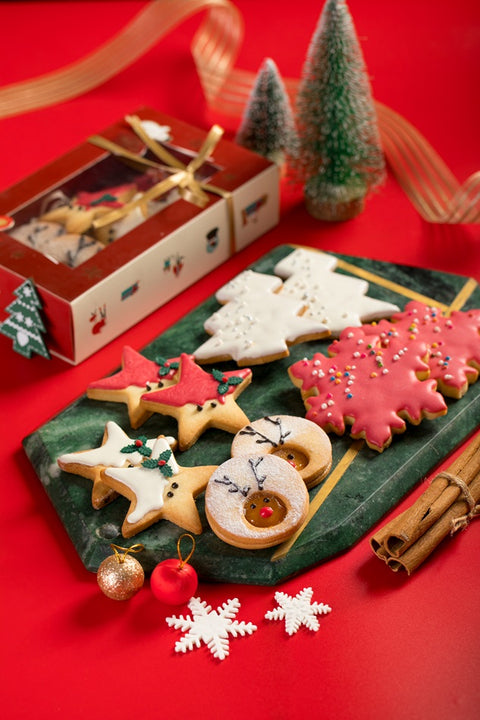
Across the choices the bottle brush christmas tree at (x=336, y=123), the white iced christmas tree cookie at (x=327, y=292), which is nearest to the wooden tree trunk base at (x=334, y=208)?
the bottle brush christmas tree at (x=336, y=123)

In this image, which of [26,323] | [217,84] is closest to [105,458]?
[26,323]

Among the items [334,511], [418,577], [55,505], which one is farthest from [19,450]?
[418,577]

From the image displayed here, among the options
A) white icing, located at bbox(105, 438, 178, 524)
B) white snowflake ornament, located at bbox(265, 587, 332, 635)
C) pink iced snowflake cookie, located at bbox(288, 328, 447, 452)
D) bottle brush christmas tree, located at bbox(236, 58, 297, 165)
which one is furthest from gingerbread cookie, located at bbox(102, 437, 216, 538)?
bottle brush christmas tree, located at bbox(236, 58, 297, 165)

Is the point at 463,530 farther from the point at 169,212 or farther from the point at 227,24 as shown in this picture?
the point at 227,24

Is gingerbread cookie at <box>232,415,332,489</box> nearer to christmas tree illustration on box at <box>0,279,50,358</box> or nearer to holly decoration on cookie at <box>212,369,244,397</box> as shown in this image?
holly decoration on cookie at <box>212,369,244,397</box>

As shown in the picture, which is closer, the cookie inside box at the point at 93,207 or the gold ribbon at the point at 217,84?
the cookie inside box at the point at 93,207

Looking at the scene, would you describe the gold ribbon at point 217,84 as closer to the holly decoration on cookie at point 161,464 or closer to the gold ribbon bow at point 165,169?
the gold ribbon bow at point 165,169

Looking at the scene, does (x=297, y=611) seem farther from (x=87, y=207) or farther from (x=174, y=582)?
(x=87, y=207)
